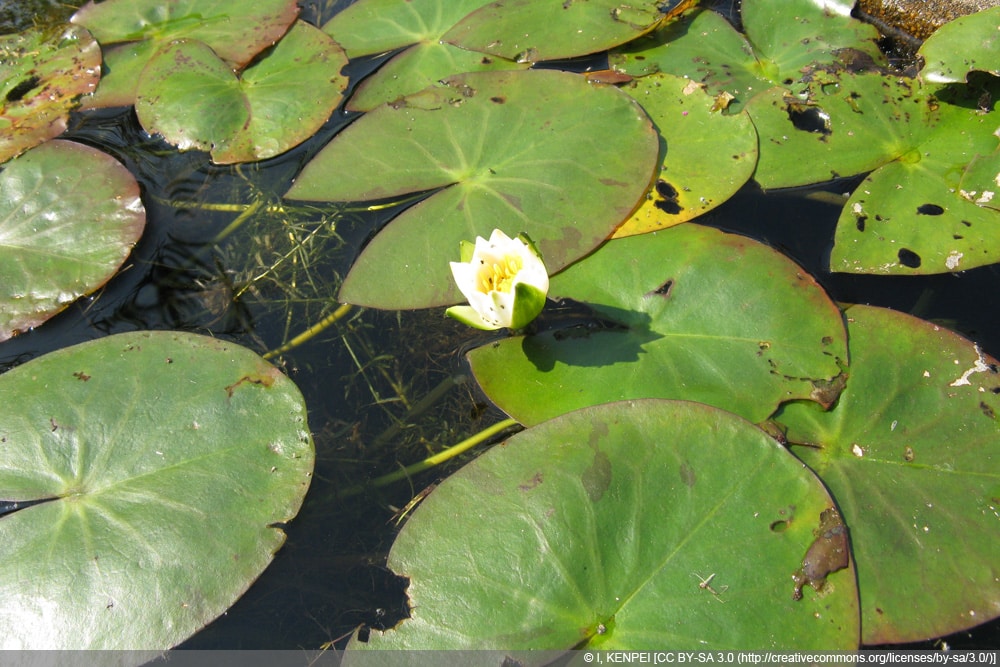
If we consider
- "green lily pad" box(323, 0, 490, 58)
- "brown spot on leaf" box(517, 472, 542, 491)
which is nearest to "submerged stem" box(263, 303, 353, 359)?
"brown spot on leaf" box(517, 472, 542, 491)

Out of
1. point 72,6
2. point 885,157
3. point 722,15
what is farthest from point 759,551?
point 72,6

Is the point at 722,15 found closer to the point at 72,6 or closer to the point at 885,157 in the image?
the point at 885,157

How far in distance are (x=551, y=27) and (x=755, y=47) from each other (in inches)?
36.2

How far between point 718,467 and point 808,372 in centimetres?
46

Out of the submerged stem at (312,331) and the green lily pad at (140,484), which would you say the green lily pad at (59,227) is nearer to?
the green lily pad at (140,484)

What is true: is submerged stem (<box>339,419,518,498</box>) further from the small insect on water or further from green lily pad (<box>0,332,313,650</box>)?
the small insect on water

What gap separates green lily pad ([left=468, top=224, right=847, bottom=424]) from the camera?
6.56 ft

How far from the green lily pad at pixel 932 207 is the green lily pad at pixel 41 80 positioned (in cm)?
328

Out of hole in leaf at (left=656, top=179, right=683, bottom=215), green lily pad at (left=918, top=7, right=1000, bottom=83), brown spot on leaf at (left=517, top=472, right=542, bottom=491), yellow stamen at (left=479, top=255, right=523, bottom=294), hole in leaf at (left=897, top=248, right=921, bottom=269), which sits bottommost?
brown spot on leaf at (left=517, top=472, right=542, bottom=491)

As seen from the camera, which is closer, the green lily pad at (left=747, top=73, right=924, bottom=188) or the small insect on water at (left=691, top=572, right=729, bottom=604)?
the small insect on water at (left=691, top=572, right=729, bottom=604)

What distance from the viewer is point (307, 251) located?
265 centimetres

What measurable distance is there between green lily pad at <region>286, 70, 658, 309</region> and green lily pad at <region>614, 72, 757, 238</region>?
Result: 81 mm

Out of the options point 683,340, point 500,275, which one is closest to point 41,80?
point 500,275

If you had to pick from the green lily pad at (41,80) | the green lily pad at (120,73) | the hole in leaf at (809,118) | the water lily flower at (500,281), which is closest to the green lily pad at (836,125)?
the hole in leaf at (809,118)
